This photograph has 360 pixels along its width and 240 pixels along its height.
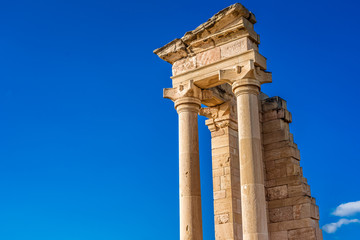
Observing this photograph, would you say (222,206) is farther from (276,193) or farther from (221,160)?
(276,193)

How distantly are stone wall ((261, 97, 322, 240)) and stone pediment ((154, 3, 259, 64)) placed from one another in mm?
5856

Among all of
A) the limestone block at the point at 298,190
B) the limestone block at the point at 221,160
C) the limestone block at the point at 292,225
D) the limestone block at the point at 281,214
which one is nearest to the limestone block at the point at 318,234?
the limestone block at the point at 292,225

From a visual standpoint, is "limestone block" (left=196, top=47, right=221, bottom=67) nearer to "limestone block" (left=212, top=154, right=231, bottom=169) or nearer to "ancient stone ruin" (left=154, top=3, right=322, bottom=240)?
"ancient stone ruin" (left=154, top=3, right=322, bottom=240)

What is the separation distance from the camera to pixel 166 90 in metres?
26.0

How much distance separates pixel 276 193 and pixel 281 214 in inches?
44.7

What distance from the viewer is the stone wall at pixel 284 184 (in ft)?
85.6

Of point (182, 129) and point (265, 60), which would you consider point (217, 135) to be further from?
point (265, 60)

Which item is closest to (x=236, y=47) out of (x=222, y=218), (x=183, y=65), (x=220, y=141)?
(x=183, y=65)

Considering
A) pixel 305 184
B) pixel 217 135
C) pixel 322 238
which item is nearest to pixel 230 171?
pixel 217 135

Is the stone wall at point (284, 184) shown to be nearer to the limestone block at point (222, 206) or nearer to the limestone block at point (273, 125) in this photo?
the limestone block at point (273, 125)

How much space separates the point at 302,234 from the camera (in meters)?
25.8

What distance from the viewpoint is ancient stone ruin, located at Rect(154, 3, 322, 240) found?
2231 cm

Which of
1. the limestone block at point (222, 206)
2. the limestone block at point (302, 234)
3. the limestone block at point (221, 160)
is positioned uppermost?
the limestone block at point (221, 160)

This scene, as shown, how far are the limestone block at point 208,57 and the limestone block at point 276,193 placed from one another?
757cm
